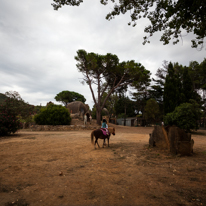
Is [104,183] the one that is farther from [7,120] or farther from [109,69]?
[109,69]

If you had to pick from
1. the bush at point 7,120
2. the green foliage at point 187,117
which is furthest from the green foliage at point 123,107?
the bush at point 7,120

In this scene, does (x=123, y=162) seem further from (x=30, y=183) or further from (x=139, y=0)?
(x=139, y=0)

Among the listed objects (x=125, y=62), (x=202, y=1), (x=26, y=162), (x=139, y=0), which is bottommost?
(x=26, y=162)

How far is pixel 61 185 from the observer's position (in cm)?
302

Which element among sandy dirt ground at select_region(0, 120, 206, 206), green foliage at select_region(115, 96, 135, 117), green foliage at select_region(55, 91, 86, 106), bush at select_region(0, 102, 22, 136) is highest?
green foliage at select_region(55, 91, 86, 106)

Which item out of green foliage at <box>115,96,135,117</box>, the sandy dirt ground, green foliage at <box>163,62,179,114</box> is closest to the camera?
the sandy dirt ground

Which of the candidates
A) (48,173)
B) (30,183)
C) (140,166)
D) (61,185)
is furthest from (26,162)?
(140,166)

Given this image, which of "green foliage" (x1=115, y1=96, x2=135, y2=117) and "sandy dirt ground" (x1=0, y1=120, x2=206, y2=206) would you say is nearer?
"sandy dirt ground" (x1=0, y1=120, x2=206, y2=206)

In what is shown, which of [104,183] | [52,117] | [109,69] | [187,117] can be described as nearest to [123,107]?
[109,69]

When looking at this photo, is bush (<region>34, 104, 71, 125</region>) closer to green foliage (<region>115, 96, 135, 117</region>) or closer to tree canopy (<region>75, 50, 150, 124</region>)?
tree canopy (<region>75, 50, 150, 124</region>)

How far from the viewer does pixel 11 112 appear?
1314 cm

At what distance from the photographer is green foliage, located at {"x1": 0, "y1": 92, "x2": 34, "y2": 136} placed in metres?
12.4

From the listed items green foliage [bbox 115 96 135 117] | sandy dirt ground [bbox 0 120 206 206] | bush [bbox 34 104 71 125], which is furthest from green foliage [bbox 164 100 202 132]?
green foliage [bbox 115 96 135 117]

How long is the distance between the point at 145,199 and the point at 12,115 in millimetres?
14433
